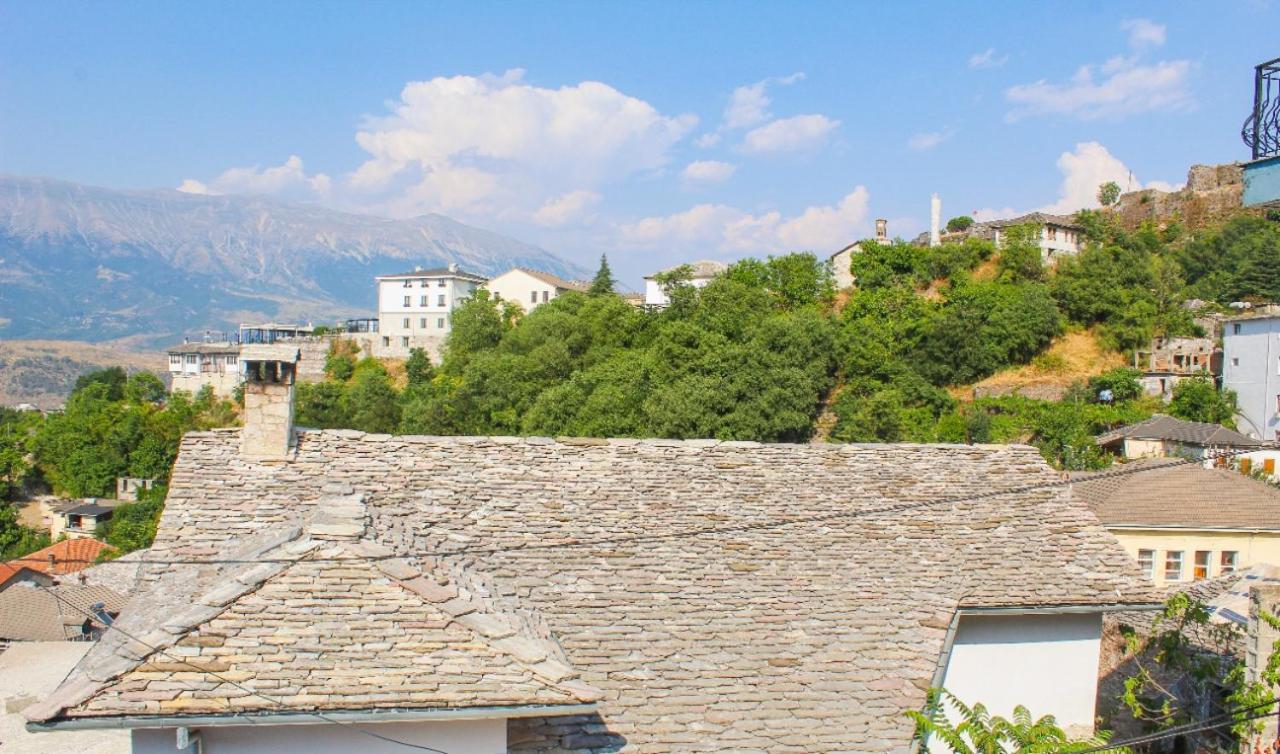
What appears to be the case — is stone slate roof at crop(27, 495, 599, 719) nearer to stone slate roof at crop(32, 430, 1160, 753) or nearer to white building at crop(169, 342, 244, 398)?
stone slate roof at crop(32, 430, 1160, 753)

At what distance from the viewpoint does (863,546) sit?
10688 mm

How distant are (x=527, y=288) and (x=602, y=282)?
12.6 m

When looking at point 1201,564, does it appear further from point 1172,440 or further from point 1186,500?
point 1172,440

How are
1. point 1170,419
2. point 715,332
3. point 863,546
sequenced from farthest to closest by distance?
point 715,332 → point 1170,419 → point 863,546

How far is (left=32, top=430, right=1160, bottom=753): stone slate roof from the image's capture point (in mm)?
8203

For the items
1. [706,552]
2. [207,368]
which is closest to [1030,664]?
[706,552]

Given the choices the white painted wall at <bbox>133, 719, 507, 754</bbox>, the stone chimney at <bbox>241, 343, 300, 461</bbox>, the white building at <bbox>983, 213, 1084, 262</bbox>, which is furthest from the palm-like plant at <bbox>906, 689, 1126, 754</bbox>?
the white building at <bbox>983, 213, 1084, 262</bbox>

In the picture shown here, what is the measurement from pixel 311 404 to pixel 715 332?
3139 cm

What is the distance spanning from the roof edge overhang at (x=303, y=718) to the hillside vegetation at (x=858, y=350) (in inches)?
1553

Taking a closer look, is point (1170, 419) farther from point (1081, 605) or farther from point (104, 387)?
point (104, 387)

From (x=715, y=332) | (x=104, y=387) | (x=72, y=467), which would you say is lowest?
(x=72, y=467)

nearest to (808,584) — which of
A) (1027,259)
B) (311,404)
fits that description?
(1027,259)

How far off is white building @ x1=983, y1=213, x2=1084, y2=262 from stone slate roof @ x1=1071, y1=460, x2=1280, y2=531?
39.8 metres

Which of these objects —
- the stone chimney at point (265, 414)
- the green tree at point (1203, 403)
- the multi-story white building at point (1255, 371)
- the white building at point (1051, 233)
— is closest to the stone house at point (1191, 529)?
the multi-story white building at point (1255, 371)
